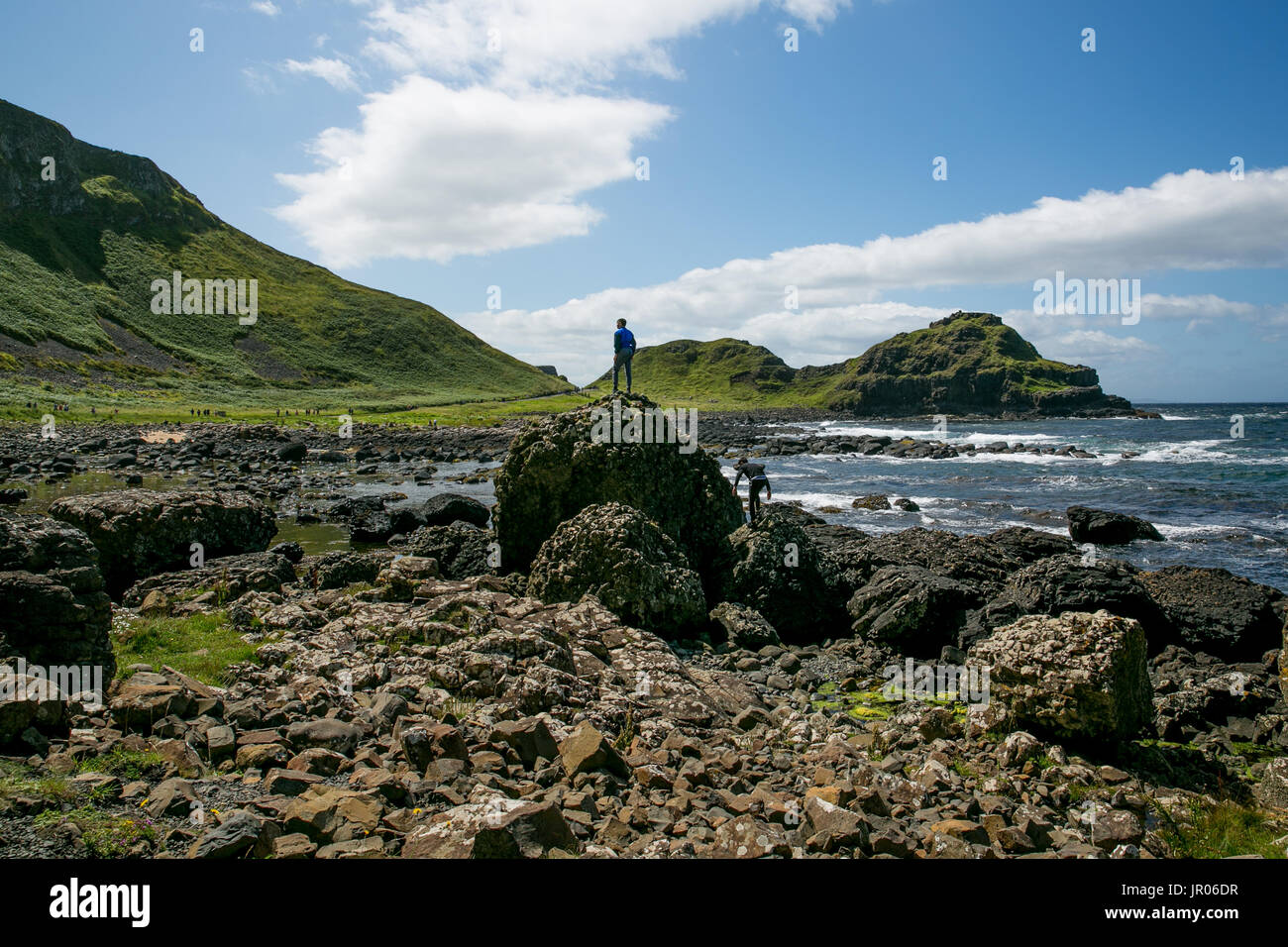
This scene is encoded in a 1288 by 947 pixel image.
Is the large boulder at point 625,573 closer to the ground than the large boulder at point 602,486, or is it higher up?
closer to the ground

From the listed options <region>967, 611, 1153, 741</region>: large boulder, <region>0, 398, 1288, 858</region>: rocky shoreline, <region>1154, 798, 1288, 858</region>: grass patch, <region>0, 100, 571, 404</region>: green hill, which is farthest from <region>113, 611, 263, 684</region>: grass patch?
<region>0, 100, 571, 404</region>: green hill

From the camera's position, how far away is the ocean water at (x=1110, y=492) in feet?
87.8

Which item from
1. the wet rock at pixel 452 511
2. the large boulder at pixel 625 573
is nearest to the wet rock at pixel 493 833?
the large boulder at pixel 625 573

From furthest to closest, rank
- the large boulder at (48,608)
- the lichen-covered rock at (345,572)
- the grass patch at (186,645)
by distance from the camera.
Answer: the lichen-covered rock at (345,572), the grass patch at (186,645), the large boulder at (48,608)

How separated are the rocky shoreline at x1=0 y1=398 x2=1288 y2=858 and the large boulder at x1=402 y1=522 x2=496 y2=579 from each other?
0.09 metres

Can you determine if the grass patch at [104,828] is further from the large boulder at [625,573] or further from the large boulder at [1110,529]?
the large boulder at [1110,529]

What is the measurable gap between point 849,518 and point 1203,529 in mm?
14468

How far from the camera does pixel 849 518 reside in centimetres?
3406

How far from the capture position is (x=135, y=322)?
14650cm

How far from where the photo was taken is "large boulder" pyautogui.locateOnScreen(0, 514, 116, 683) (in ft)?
26.2

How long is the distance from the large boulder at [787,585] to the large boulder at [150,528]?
14.0 m

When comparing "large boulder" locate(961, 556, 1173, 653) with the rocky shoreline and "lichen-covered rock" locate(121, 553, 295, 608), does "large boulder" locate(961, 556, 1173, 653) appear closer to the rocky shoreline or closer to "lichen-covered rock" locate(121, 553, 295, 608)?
the rocky shoreline

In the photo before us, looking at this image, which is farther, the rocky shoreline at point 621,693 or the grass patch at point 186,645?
the grass patch at point 186,645
